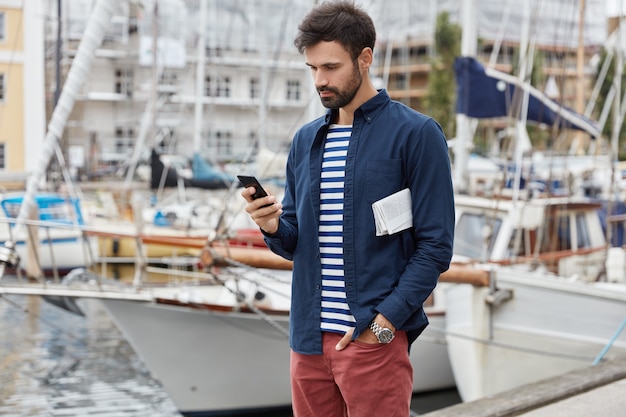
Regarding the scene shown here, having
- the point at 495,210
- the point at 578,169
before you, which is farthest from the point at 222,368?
the point at 578,169

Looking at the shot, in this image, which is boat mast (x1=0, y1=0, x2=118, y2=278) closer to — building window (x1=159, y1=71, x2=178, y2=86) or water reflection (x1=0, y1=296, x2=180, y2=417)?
water reflection (x1=0, y1=296, x2=180, y2=417)

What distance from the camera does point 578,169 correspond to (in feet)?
75.6

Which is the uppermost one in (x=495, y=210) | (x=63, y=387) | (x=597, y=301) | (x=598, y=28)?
(x=598, y=28)

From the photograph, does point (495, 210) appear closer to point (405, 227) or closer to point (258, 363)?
point (258, 363)

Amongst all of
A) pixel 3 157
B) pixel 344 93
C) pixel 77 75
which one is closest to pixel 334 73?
pixel 344 93

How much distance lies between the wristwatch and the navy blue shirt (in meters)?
0.02

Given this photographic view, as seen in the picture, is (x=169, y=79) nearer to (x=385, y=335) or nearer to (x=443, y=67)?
(x=443, y=67)

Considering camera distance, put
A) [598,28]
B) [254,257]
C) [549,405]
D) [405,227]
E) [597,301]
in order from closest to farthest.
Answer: [405,227]
[549,405]
[254,257]
[597,301]
[598,28]

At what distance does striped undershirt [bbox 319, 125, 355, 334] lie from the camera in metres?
2.83

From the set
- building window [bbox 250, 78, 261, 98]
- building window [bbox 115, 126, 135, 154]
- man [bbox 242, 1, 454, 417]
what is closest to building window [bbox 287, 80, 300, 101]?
building window [bbox 250, 78, 261, 98]

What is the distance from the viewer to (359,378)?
2.80 meters

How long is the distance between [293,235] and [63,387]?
887 cm

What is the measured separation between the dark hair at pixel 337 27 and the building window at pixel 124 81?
35966 mm

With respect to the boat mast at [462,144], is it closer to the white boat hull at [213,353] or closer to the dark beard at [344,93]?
the white boat hull at [213,353]
